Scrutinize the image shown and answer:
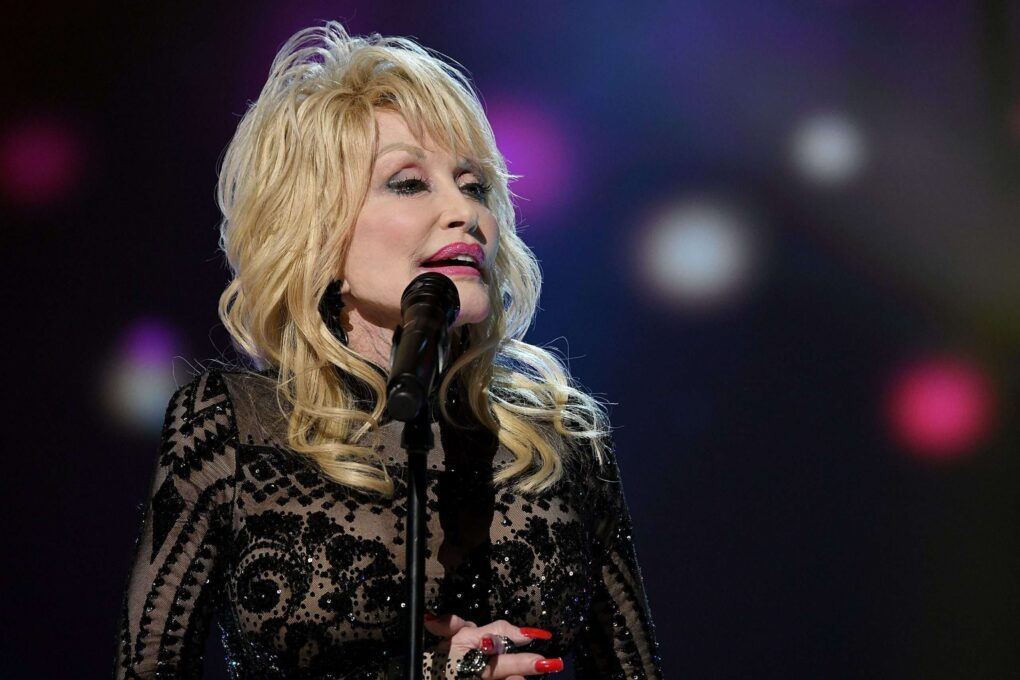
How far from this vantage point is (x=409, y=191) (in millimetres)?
1956

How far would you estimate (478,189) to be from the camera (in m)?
2.05

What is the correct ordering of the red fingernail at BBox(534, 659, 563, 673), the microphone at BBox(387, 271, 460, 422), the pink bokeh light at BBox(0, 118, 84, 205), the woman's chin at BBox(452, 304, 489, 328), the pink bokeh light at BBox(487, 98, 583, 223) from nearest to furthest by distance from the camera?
the microphone at BBox(387, 271, 460, 422) → the red fingernail at BBox(534, 659, 563, 673) → the woman's chin at BBox(452, 304, 489, 328) → the pink bokeh light at BBox(0, 118, 84, 205) → the pink bokeh light at BBox(487, 98, 583, 223)

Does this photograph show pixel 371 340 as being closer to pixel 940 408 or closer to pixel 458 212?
pixel 458 212

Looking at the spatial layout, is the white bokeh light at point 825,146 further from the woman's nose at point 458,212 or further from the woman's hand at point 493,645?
the woman's hand at point 493,645

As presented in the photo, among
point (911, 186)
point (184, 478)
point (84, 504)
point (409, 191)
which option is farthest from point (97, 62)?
point (911, 186)

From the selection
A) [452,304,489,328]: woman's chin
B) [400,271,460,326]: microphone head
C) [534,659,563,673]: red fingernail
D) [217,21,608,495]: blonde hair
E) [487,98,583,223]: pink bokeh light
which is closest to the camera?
[400,271,460,326]: microphone head

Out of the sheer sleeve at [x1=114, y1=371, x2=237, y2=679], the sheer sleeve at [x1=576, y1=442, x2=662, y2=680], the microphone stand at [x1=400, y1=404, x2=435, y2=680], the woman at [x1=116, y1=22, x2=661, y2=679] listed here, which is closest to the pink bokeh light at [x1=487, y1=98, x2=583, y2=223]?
the woman at [x1=116, y1=22, x2=661, y2=679]

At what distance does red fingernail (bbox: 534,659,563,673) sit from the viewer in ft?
5.41

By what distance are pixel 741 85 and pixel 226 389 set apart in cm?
188

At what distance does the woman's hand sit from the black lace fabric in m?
0.02

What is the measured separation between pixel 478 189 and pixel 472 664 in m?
0.86

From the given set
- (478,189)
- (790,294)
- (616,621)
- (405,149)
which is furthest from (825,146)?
(616,621)

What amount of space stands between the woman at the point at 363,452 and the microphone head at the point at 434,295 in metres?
0.41

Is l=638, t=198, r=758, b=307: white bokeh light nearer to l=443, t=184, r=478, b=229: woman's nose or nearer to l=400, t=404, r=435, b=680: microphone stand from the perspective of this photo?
A: l=443, t=184, r=478, b=229: woman's nose
